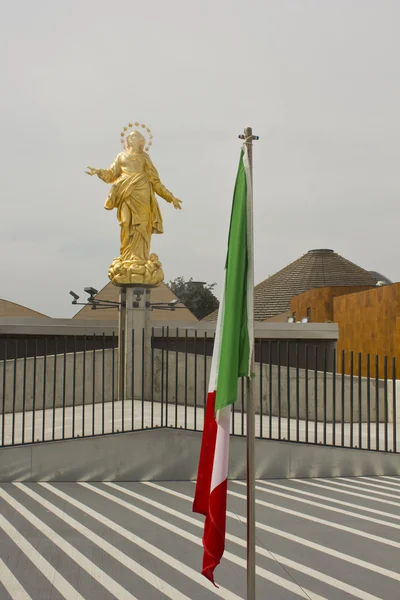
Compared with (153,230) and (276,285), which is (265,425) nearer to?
(153,230)

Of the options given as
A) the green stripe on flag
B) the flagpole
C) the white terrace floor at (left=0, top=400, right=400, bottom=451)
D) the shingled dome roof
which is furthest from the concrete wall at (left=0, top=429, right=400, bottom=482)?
the shingled dome roof

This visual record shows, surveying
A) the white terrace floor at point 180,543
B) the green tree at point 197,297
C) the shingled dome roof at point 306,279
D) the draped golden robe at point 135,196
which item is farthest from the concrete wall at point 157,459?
the green tree at point 197,297

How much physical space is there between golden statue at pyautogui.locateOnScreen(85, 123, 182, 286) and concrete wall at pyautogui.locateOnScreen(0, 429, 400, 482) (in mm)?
7036

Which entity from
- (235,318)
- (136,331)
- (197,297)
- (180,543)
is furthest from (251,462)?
(197,297)

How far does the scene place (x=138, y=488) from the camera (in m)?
8.02

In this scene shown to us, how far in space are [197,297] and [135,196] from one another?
1664 inches

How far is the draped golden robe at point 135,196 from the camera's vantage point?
48.9 feet

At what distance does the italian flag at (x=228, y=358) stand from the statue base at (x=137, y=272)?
1134 cm

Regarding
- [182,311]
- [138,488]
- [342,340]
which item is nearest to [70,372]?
[138,488]

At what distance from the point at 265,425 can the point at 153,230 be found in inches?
243

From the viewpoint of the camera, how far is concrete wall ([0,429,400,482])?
8.20 meters

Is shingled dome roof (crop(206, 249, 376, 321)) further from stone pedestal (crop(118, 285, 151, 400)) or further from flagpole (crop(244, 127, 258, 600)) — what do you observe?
flagpole (crop(244, 127, 258, 600))

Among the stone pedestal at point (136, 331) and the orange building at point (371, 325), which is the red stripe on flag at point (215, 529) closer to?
the orange building at point (371, 325)

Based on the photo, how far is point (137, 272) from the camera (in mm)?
14961
